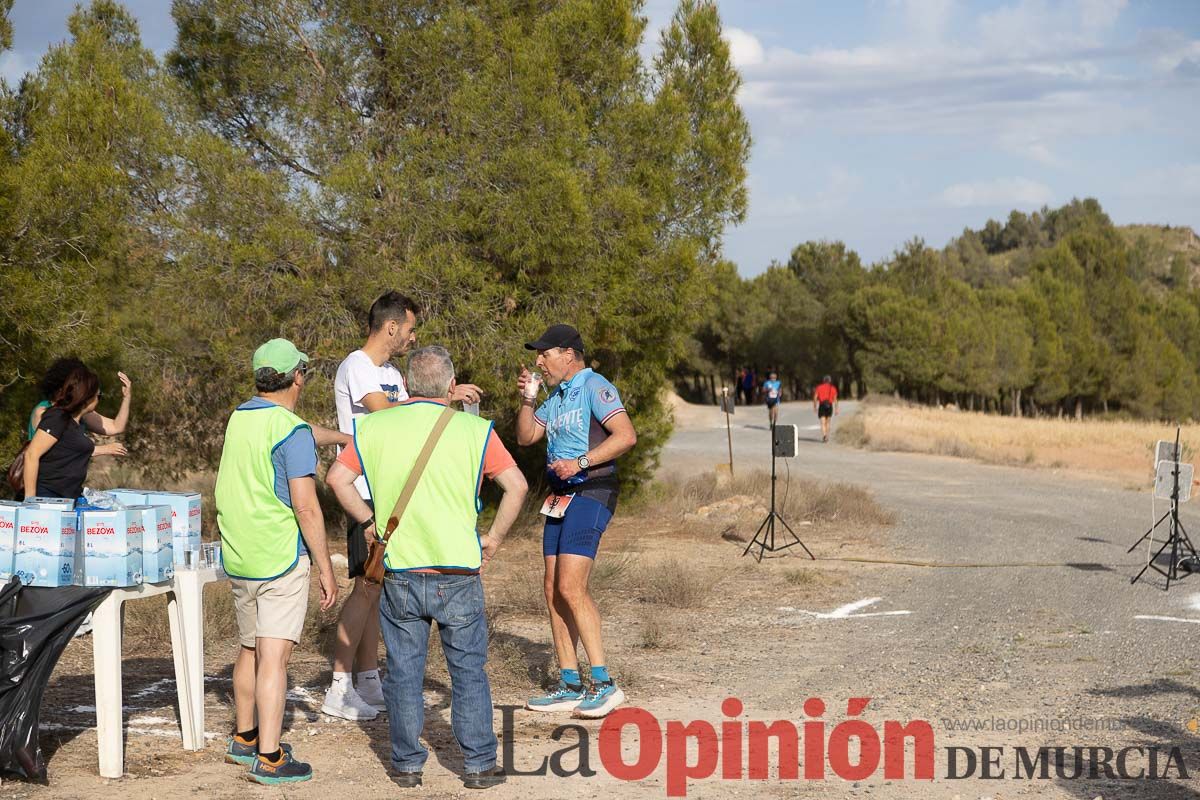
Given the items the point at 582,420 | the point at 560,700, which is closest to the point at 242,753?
the point at 560,700

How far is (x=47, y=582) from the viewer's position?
529cm

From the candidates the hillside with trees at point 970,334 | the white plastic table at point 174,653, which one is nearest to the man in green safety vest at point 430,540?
the white plastic table at point 174,653

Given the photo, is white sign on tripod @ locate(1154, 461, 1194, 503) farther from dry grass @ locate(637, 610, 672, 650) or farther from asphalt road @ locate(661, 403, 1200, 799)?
dry grass @ locate(637, 610, 672, 650)

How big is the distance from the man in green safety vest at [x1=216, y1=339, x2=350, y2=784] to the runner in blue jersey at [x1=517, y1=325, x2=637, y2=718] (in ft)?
4.41

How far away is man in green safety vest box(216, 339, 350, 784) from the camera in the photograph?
5.16 meters

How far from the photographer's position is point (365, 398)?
6.06m

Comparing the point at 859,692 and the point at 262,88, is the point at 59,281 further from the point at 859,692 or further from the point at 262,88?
the point at 859,692

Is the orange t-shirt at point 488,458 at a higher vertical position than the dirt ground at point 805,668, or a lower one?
higher

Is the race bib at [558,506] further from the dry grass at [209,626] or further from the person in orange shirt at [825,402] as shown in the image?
the person in orange shirt at [825,402]

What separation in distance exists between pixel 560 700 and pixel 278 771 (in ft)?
5.48

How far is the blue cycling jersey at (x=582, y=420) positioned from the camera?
6.29 metres

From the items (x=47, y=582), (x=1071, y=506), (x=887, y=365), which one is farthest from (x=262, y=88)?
(x=887, y=365)

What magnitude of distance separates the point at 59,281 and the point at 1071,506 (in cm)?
1447

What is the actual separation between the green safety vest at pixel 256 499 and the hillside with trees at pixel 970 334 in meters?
50.5
